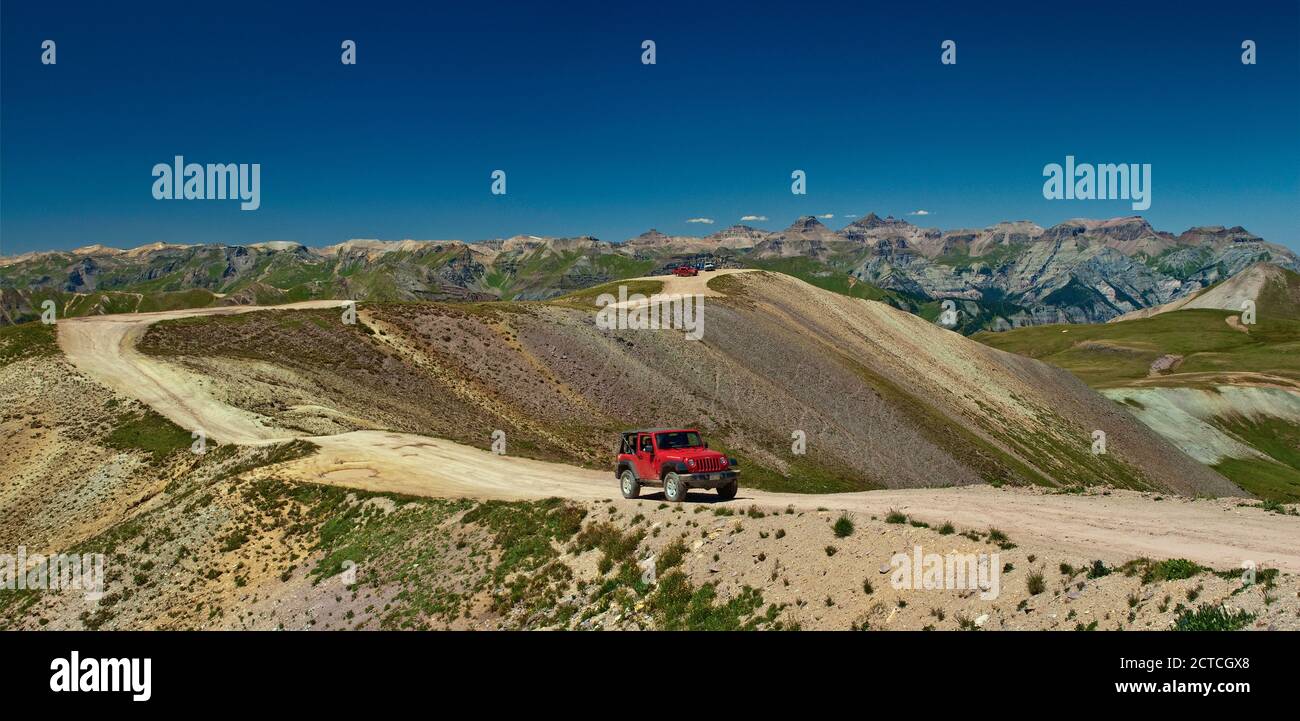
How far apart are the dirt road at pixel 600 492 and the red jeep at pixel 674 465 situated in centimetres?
101

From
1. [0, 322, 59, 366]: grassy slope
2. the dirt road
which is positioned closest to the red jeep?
the dirt road

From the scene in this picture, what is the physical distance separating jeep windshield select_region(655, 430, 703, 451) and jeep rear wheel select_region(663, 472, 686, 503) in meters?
1.42

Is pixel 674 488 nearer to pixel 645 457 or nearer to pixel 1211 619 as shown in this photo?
pixel 645 457

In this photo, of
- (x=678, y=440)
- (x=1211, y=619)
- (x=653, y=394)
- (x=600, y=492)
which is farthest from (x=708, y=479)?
(x=653, y=394)

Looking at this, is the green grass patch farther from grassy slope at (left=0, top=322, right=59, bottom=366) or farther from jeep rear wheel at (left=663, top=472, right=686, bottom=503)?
grassy slope at (left=0, top=322, right=59, bottom=366)

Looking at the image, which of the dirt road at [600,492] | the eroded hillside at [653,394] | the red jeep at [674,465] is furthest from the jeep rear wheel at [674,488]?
the eroded hillside at [653,394]

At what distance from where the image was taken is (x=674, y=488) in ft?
86.2

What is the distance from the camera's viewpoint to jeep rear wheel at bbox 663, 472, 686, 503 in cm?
2606

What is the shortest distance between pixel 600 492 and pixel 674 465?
554 cm

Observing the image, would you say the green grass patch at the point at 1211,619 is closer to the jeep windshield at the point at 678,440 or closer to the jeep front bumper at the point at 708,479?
the jeep front bumper at the point at 708,479
